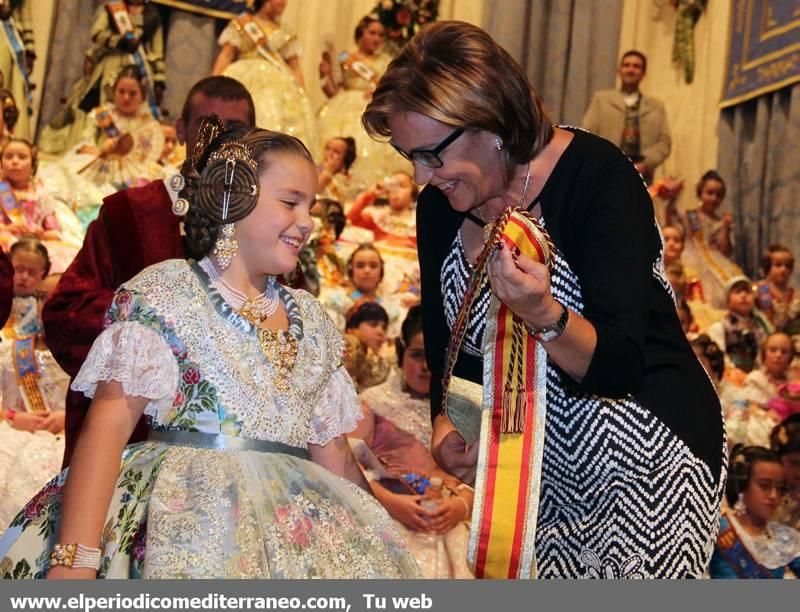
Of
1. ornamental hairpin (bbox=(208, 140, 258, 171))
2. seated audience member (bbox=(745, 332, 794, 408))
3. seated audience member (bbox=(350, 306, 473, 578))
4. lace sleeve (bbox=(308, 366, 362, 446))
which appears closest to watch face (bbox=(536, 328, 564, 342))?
lace sleeve (bbox=(308, 366, 362, 446))

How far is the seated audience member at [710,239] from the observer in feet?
33.0

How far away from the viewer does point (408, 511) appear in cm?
490

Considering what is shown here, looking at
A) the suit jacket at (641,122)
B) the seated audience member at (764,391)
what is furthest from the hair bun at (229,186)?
the suit jacket at (641,122)

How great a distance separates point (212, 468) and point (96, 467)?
21cm

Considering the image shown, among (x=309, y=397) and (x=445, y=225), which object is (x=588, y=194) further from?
(x=309, y=397)

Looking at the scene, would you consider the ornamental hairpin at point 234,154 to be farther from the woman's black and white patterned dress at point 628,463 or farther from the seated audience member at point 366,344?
the seated audience member at point 366,344

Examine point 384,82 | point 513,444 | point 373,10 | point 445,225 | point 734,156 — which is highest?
point 373,10

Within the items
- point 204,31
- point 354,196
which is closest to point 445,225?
point 354,196

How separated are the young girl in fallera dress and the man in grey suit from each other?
26.8 ft

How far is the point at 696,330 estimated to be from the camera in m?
8.57

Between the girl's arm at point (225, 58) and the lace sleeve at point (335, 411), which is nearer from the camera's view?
the lace sleeve at point (335, 411)

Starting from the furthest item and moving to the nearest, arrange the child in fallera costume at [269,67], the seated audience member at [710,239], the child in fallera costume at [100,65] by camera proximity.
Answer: the seated audience member at [710,239] → the child in fallera costume at [100,65] → the child in fallera costume at [269,67]

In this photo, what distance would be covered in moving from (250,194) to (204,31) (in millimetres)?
7747
